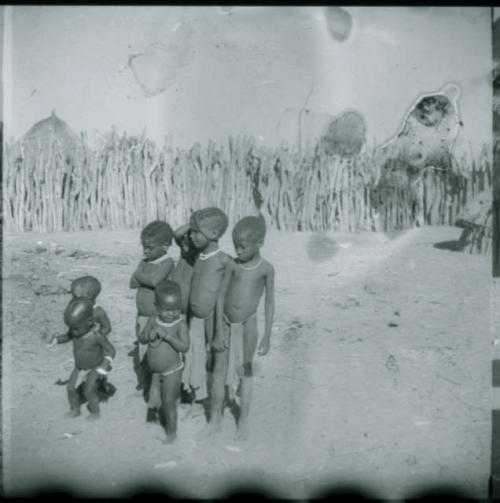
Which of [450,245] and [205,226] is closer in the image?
[205,226]

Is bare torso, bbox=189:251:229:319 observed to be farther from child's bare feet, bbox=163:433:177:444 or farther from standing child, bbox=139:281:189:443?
child's bare feet, bbox=163:433:177:444

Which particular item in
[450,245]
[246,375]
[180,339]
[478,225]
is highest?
[478,225]

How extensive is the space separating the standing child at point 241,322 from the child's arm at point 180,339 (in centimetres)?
19

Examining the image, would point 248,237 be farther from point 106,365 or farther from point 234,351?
point 106,365

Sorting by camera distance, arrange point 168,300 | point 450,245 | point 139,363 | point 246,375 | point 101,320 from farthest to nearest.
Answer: point 450,245
point 139,363
point 101,320
point 246,375
point 168,300

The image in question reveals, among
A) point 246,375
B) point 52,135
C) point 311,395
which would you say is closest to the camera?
point 246,375

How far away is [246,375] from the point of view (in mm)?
4035

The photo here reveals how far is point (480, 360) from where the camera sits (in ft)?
18.2

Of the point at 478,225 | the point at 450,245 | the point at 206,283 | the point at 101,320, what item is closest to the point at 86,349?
the point at 101,320

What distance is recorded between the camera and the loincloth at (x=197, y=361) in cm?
428

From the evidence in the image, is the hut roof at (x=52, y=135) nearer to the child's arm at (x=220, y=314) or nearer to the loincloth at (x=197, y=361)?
the loincloth at (x=197, y=361)

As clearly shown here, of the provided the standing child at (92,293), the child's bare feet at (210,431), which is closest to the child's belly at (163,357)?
the child's bare feet at (210,431)

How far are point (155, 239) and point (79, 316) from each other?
2.18ft

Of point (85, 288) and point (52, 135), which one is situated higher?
point (52, 135)
